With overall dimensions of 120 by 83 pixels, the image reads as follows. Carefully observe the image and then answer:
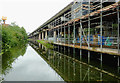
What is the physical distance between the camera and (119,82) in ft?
16.4

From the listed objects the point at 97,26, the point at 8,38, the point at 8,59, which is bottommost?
the point at 8,59

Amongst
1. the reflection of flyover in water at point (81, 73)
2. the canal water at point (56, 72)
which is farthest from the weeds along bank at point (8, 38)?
the reflection of flyover in water at point (81, 73)

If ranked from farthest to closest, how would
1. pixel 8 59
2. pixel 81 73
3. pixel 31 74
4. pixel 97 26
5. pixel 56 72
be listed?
1. pixel 97 26
2. pixel 8 59
3. pixel 56 72
4. pixel 31 74
5. pixel 81 73

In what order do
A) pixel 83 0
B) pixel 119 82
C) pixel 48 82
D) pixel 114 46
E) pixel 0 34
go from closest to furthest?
1. pixel 119 82
2. pixel 48 82
3. pixel 114 46
4. pixel 0 34
5. pixel 83 0

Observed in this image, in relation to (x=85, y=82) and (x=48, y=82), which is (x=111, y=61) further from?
(x=48, y=82)

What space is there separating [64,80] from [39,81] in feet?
4.24

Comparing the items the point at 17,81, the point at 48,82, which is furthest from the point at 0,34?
the point at 48,82

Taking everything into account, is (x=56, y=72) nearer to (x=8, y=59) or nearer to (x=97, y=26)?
(x=8, y=59)

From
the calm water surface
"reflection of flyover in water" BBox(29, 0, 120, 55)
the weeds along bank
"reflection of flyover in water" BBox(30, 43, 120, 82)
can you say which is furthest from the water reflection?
"reflection of flyover in water" BBox(29, 0, 120, 55)

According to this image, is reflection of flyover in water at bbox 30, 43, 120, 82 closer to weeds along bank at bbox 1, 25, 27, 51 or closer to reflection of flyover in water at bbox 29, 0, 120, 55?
reflection of flyover in water at bbox 29, 0, 120, 55

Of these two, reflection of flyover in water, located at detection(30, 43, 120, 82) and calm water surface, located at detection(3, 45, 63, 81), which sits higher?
reflection of flyover in water, located at detection(30, 43, 120, 82)

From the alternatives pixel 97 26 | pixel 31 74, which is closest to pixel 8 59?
pixel 31 74

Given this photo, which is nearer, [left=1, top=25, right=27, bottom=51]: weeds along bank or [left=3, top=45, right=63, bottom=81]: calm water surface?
[left=3, top=45, right=63, bottom=81]: calm water surface

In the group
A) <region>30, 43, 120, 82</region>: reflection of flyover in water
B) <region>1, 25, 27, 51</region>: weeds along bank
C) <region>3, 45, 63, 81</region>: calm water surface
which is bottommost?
<region>3, 45, 63, 81</region>: calm water surface
